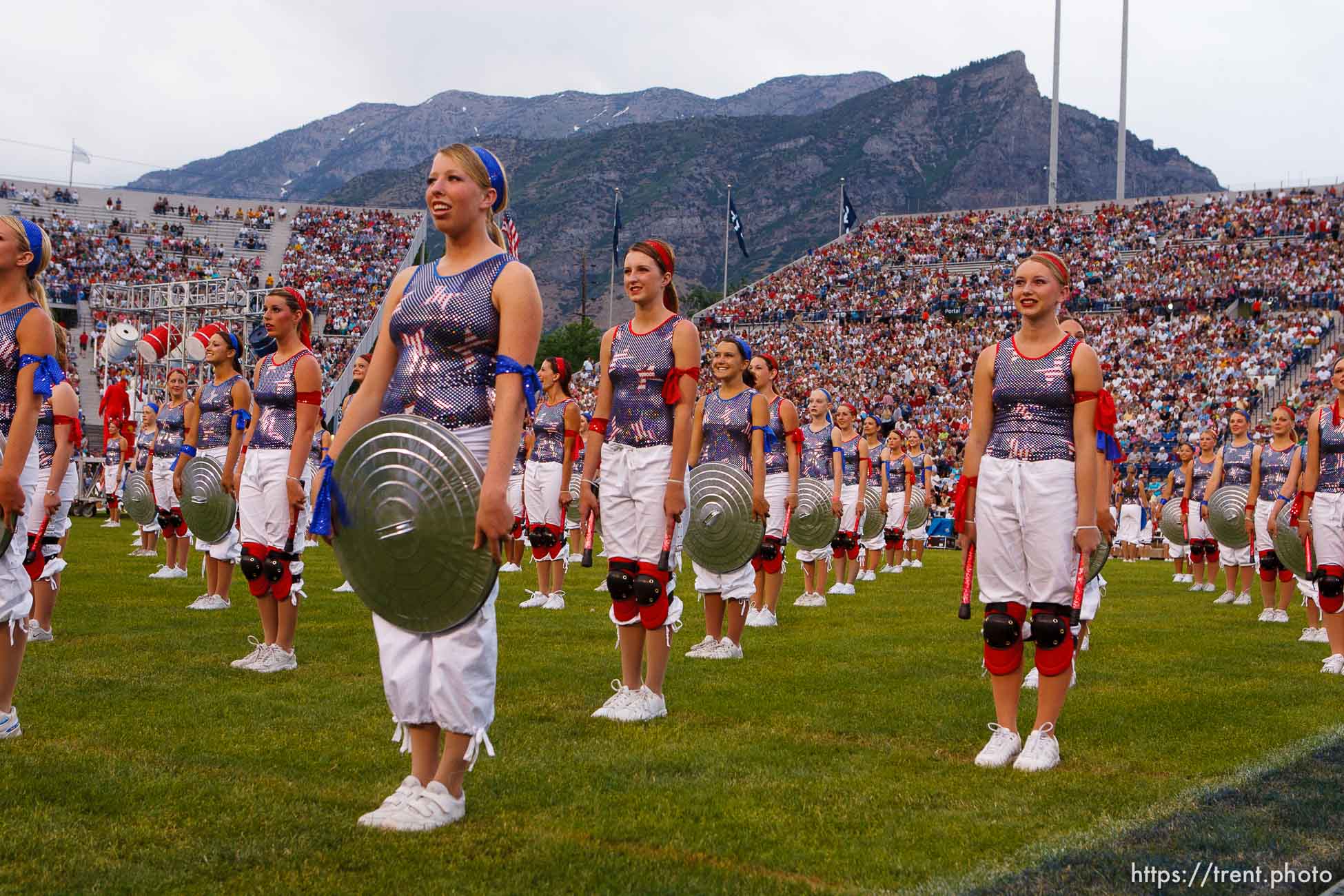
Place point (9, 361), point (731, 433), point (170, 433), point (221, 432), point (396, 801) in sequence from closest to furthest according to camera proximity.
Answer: point (396, 801)
point (9, 361)
point (731, 433)
point (221, 432)
point (170, 433)

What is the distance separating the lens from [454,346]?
4582 mm

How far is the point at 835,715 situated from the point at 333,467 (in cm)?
368

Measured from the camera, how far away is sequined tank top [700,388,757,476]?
31.9ft

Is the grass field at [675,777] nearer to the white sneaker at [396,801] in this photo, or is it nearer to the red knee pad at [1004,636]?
the white sneaker at [396,801]

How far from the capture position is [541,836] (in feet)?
14.5

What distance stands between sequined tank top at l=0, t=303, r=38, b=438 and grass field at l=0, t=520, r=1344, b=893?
5.06ft

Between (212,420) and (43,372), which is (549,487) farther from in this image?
(43,372)

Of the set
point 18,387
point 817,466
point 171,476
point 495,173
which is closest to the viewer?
point 495,173

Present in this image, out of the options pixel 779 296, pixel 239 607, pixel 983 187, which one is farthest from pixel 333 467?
pixel 983 187

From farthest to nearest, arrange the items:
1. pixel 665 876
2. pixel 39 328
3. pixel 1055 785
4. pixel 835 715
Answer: pixel 835 715 < pixel 39 328 < pixel 1055 785 < pixel 665 876

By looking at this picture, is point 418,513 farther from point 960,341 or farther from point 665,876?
point 960,341

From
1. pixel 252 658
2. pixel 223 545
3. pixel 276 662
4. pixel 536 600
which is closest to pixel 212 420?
pixel 223 545

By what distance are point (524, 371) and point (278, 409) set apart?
4857mm

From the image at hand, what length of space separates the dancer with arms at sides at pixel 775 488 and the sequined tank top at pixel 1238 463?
6.94m
